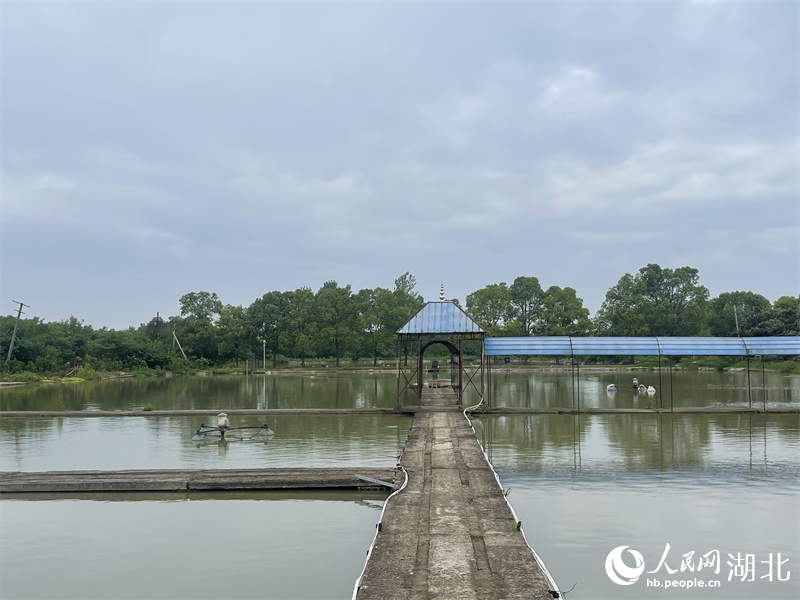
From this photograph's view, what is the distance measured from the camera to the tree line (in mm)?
63875

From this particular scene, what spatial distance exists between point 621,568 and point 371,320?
2421 inches

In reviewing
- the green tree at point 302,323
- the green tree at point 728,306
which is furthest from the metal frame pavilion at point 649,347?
the green tree at point 728,306

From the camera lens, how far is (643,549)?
8797mm

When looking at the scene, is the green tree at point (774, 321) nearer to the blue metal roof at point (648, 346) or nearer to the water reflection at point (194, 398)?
the blue metal roof at point (648, 346)

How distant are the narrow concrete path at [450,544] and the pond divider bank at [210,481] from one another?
1.11 m

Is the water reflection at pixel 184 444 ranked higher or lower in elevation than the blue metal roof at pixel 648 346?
lower

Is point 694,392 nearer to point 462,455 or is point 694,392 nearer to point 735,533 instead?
point 462,455

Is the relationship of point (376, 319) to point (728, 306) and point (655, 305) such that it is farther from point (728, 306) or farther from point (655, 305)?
point (728, 306)

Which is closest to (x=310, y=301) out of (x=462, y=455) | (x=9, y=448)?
(x=9, y=448)

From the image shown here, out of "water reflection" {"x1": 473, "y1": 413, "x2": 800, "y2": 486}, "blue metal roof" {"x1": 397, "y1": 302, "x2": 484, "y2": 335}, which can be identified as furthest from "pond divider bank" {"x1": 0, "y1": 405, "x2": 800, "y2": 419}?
"blue metal roof" {"x1": 397, "y1": 302, "x2": 484, "y2": 335}

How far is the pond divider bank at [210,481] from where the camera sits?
41.7ft

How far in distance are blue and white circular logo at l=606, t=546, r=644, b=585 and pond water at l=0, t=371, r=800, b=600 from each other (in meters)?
0.12

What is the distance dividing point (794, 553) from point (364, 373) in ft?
168

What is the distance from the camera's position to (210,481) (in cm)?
1277
